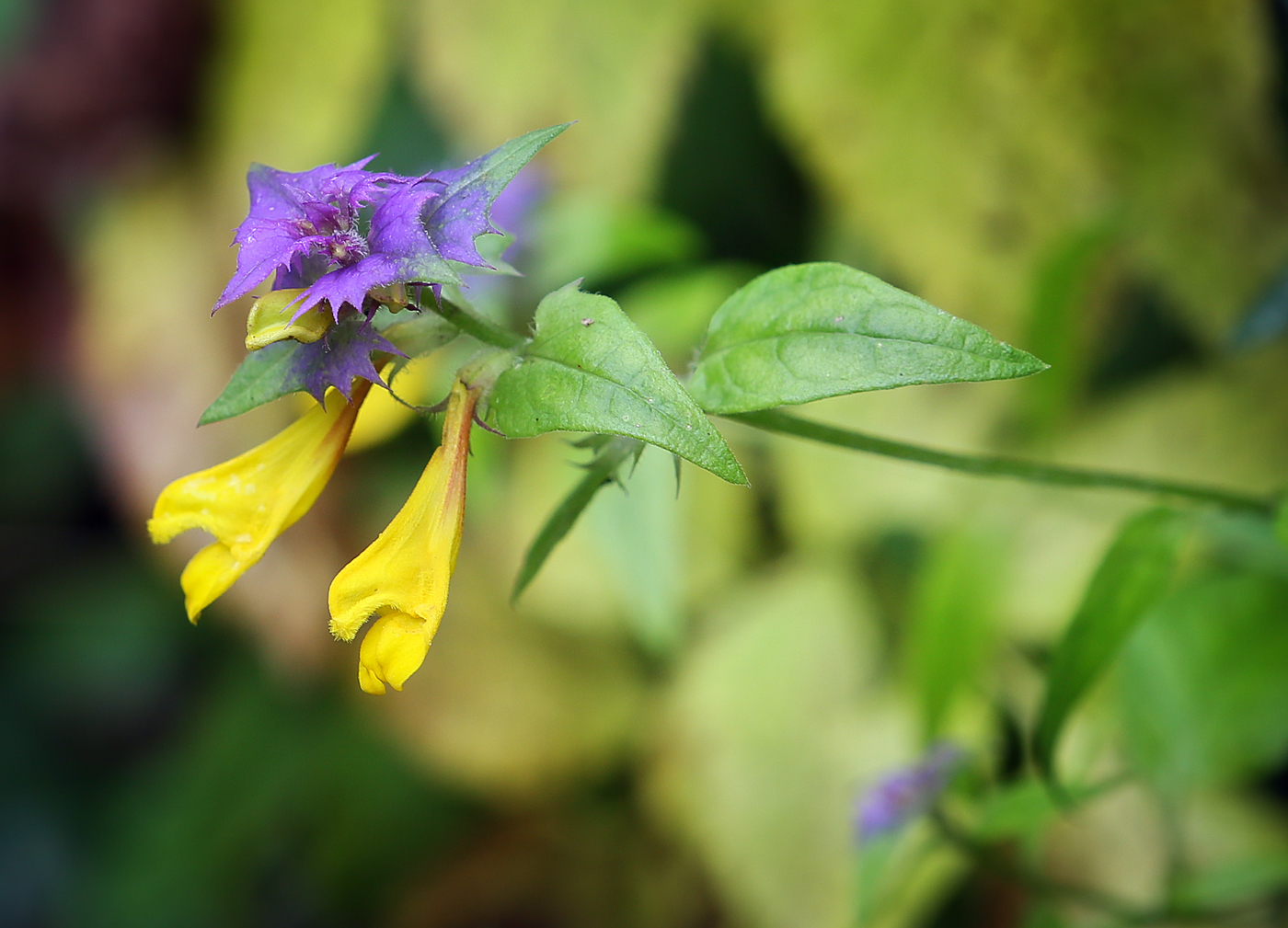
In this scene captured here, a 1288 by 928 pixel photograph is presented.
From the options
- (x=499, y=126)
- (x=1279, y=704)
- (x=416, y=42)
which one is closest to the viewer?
(x=1279, y=704)

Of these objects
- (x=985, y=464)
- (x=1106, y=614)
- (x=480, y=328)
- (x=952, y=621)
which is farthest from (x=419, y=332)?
(x=952, y=621)

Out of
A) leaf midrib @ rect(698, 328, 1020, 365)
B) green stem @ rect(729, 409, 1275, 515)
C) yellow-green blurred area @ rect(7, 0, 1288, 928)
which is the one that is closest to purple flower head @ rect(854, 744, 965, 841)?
yellow-green blurred area @ rect(7, 0, 1288, 928)

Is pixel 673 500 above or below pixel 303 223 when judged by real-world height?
below

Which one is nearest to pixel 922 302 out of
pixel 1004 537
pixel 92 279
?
pixel 1004 537

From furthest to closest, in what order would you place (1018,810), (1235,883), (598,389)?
(1235,883), (1018,810), (598,389)

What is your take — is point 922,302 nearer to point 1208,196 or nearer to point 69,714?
point 1208,196

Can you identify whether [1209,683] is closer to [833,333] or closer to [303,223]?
[833,333]

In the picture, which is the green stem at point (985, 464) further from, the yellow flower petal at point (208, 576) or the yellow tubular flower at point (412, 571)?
the yellow flower petal at point (208, 576)

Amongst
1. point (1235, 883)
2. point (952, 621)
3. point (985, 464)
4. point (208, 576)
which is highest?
point (985, 464)
